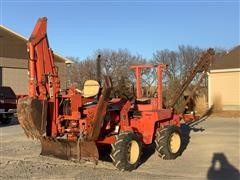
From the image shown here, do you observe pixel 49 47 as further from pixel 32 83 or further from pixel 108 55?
pixel 108 55

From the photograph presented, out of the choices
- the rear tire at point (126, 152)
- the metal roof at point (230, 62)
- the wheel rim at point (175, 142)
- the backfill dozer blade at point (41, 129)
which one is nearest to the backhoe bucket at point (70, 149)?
the backfill dozer blade at point (41, 129)

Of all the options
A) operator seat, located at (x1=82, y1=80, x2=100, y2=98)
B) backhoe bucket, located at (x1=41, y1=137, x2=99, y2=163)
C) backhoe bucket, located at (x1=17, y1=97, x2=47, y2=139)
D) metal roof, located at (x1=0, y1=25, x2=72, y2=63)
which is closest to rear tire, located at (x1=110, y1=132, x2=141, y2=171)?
backhoe bucket, located at (x1=41, y1=137, x2=99, y2=163)

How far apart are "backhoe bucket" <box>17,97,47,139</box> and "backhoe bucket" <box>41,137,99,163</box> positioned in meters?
0.45

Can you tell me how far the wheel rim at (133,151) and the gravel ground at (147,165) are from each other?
10.6 inches

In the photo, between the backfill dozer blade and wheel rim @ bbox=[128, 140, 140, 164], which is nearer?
the backfill dozer blade

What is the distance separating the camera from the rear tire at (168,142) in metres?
11.8

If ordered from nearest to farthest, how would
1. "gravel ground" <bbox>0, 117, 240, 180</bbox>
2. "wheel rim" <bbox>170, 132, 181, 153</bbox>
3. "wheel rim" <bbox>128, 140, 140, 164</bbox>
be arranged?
"gravel ground" <bbox>0, 117, 240, 180</bbox> < "wheel rim" <bbox>128, 140, 140, 164</bbox> < "wheel rim" <bbox>170, 132, 181, 153</bbox>

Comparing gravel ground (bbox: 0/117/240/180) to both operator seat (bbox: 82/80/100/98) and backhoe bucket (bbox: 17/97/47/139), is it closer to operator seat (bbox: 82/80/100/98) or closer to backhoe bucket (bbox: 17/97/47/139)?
backhoe bucket (bbox: 17/97/47/139)

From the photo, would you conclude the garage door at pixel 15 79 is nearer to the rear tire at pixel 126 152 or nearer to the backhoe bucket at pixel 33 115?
the backhoe bucket at pixel 33 115

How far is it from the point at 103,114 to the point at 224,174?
276 centimetres

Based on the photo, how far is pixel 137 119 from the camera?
39.1 feet

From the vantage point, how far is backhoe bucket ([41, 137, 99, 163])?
10.3 metres

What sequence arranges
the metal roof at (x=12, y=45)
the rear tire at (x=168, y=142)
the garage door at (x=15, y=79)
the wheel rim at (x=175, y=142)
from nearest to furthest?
1. the rear tire at (x=168, y=142)
2. the wheel rim at (x=175, y=142)
3. the garage door at (x=15, y=79)
4. the metal roof at (x=12, y=45)

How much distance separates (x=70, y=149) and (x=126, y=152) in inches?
50.4
